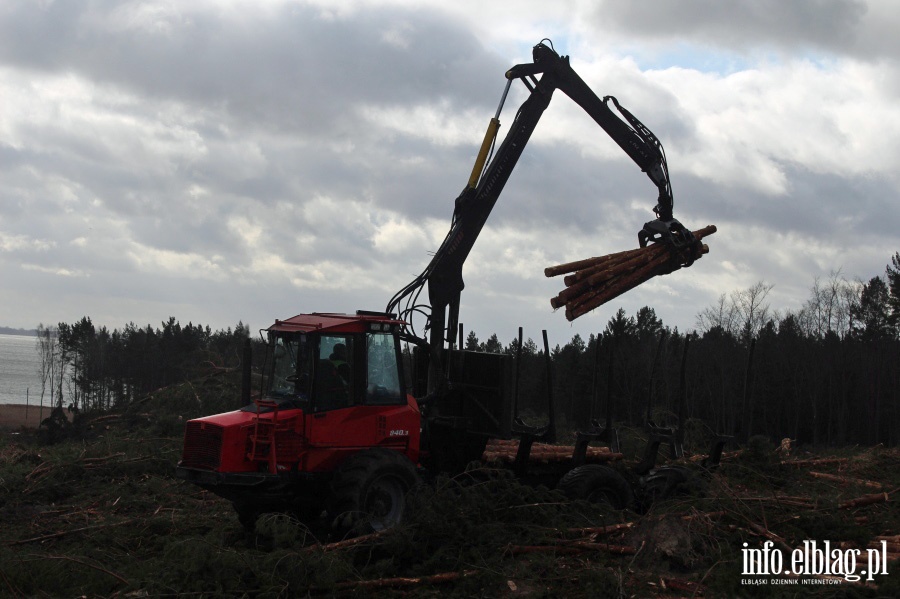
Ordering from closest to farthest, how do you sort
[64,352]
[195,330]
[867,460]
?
[867,460] → [195,330] → [64,352]

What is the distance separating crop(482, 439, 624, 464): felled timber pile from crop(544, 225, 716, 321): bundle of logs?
7.46 feet

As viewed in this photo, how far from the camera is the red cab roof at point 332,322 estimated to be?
1085cm

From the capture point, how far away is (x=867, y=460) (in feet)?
52.4

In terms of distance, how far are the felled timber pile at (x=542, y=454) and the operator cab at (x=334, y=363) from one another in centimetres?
226

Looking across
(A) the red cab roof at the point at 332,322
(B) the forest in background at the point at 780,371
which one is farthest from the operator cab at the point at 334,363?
(B) the forest in background at the point at 780,371

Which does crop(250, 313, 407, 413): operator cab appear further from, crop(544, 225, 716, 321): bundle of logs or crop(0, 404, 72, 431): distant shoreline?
crop(0, 404, 72, 431): distant shoreline

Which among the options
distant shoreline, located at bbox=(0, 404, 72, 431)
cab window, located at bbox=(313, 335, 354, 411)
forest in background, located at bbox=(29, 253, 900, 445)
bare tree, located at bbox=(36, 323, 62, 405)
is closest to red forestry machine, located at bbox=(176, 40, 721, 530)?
cab window, located at bbox=(313, 335, 354, 411)

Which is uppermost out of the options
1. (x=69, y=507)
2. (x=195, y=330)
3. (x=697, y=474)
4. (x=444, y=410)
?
(x=195, y=330)

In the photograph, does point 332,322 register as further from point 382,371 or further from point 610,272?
point 610,272

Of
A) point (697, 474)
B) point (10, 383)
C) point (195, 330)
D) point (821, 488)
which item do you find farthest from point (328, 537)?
point (10, 383)

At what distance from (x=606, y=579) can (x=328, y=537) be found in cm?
390

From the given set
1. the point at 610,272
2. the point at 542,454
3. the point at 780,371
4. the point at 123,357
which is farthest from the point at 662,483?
the point at 123,357

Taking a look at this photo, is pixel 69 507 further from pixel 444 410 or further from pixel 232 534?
pixel 444 410

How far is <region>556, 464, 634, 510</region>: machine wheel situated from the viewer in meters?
12.3
